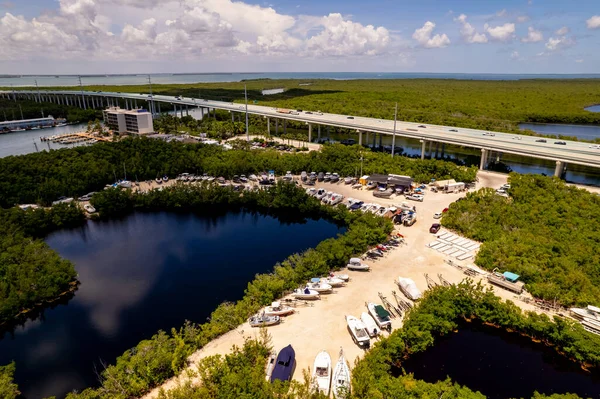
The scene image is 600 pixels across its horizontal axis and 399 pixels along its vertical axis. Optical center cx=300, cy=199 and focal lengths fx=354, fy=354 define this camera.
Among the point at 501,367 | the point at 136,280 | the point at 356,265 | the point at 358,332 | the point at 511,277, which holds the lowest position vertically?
the point at 501,367

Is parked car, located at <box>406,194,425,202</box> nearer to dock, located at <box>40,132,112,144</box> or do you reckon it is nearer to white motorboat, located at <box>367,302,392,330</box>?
white motorboat, located at <box>367,302,392,330</box>

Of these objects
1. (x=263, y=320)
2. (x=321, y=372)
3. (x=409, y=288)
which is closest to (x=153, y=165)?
(x=263, y=320)

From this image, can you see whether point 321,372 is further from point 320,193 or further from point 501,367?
point 320,193

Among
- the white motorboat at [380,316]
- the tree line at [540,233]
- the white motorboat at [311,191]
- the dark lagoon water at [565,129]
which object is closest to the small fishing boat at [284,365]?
the white motorboat at [380,316]

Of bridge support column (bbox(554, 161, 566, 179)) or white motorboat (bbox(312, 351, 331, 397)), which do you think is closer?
white motorboat (bbox(312, 351, 331, 397))

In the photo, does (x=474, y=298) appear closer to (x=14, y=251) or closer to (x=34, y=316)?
(x=34, y=316)

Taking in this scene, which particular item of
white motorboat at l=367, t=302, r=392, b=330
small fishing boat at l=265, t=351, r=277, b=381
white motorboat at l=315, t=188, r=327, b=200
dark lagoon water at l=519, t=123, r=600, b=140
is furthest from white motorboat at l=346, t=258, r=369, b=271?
dark lagoon water at l=519, t=123, r=600, b=140
